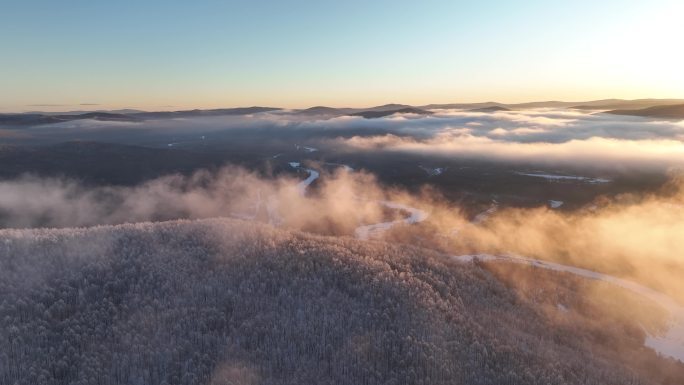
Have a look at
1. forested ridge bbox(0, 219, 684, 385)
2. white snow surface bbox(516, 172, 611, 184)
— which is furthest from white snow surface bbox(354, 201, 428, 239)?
white snow surface bbox(516, 172, 611, 184)

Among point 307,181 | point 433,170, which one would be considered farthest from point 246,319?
point 433,170

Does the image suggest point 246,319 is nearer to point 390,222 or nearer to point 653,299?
point 653,299

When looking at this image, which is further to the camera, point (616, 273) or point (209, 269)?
point (616, 273)

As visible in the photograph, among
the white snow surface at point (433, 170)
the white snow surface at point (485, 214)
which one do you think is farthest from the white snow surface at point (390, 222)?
the white snow surface at point (433, 170)

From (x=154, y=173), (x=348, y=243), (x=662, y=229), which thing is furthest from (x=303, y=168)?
(x=348, y=243)

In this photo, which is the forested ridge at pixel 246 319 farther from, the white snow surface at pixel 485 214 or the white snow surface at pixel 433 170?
the white snow surface at pixel 433 170

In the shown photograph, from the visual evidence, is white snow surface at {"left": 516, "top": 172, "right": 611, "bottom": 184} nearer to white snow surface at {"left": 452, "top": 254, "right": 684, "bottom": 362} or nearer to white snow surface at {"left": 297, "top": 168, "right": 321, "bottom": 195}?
white snow surface at {"left": 297, "top": 168, "right": 321, "bottom": 195}

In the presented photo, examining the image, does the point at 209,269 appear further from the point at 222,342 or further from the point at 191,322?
the point at 222,342
